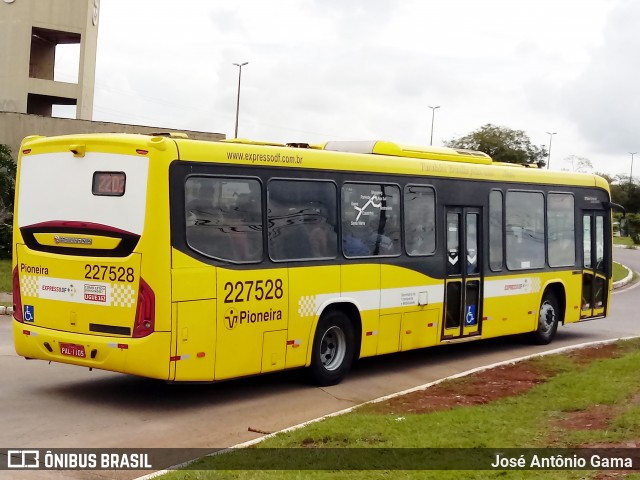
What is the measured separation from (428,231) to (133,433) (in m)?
6.18

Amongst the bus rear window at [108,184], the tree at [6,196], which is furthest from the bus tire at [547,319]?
the tree at [6,196]

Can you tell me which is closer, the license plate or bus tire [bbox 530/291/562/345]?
the license plate

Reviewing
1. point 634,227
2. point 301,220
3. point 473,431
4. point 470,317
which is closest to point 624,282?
point 470,317

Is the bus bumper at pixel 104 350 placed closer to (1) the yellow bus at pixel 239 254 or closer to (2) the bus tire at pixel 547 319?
(1) the yellow bus at pixel 239 254

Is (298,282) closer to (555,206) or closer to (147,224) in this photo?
(147,224)

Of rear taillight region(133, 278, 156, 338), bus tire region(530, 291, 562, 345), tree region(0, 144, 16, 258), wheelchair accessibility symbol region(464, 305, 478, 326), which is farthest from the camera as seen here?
tree region(0, 144, 16, 258)

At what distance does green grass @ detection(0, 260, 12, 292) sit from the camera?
22422 mm

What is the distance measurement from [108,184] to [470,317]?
6.78 meters

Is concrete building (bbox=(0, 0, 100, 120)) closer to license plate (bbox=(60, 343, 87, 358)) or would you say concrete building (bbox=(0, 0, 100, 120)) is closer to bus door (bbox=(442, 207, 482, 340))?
bus door (bbox=(442, 207, 482, 340))

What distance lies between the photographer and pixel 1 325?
1738cm

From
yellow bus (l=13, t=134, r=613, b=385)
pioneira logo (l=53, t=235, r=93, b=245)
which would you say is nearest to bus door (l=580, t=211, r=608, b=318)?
yellow bus (l=13, t=134, r=613, b=385)

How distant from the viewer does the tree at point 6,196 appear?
93.4 ft

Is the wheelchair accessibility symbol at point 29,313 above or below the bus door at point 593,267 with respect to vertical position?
below

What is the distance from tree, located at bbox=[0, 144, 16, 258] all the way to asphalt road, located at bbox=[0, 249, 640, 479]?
14.0 meters
